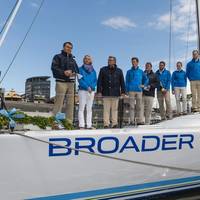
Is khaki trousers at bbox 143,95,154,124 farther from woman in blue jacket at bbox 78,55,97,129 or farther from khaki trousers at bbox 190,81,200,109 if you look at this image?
woman in blue jacket at bbox 78,55,97,129

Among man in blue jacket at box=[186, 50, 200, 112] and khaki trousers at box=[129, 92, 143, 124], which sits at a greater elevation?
man in blue jacket at box=[186, 50, 200, 112]

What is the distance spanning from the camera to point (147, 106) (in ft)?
21.6

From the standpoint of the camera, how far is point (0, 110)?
401 centimetres

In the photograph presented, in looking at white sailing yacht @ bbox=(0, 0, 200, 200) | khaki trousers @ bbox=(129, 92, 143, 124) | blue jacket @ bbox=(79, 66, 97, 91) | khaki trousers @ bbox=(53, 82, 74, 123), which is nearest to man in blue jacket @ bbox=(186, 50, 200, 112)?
khaki trousers @ bbox=(129, 92, 143, 124)

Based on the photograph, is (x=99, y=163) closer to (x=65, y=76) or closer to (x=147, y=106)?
(x=65, y=76)

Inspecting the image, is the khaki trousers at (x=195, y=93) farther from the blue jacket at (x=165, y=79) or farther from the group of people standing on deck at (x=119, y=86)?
the blue jacket at (x=165, y=79)

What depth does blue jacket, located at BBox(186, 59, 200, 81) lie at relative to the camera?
705 centimetres

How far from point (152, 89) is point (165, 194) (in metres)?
2.61

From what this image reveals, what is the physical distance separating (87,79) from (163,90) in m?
1.95

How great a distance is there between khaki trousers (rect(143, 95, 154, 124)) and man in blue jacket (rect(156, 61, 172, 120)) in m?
0.36

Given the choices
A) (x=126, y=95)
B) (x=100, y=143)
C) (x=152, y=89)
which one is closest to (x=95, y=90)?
(x=126, y=95)

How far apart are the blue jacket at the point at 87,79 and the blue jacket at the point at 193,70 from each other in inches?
84.2

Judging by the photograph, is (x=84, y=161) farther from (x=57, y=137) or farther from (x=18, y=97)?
(x=18, y=97)

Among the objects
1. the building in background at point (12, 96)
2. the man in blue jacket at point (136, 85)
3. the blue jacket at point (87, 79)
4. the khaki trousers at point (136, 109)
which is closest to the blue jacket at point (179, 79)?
the man in blue jacket at point (136, 85)
